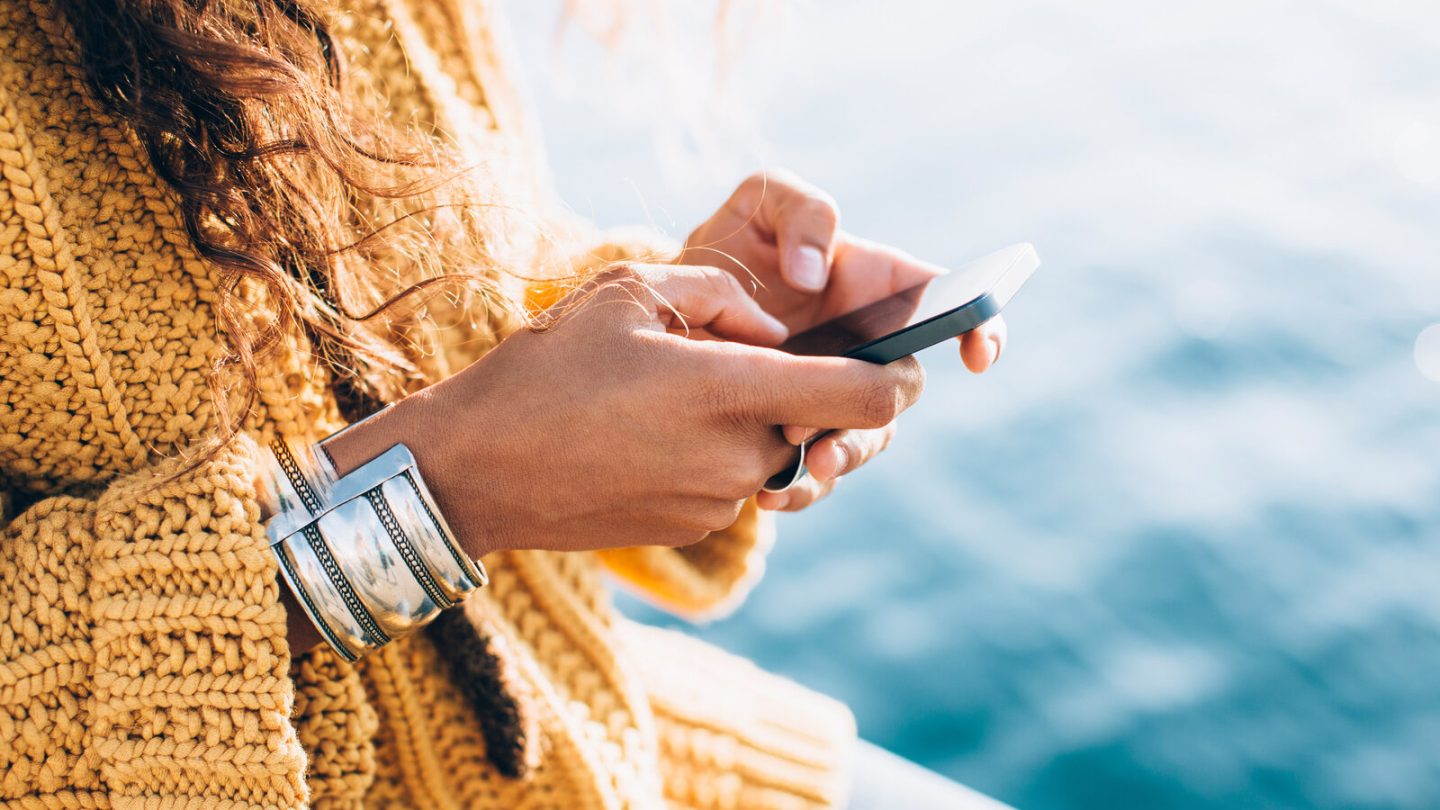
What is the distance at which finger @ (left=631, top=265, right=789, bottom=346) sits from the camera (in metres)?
0.76

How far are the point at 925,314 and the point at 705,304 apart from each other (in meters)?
0.17

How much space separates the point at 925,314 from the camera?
0.81m

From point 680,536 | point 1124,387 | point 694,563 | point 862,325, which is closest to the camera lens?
point 680,536

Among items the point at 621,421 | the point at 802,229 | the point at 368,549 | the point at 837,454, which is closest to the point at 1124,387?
the point at 802,229

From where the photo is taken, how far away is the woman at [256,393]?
2.26ft

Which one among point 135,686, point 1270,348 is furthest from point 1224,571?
point 135,686

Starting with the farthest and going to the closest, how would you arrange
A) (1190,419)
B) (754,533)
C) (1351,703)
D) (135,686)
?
1. (1190,419)
2. (1351,703)
3. (754,533)
4. (135,686)

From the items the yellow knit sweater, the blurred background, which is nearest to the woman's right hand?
the yellow knit sweater

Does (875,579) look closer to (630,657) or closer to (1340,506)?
(1340,506)

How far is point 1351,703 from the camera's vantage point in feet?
5.82

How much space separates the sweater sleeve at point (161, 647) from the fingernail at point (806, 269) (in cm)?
49

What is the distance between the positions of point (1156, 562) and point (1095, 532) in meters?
0.12

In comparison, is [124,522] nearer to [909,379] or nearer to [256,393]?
[256,393]

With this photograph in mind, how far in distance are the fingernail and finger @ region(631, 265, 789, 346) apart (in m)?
0.12
